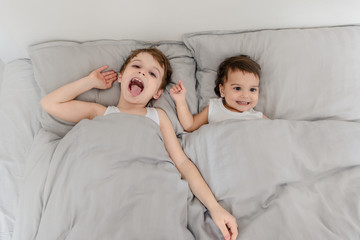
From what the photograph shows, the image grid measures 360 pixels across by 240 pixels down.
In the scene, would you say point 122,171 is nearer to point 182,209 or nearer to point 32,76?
point 182,209

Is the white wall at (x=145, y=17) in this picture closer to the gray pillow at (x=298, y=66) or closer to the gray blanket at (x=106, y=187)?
the gray pillow at (x=298, y=66)

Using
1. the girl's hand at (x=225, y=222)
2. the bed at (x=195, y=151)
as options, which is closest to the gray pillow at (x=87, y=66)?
the bed at (x=195, y=151)

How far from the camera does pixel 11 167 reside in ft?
3.15

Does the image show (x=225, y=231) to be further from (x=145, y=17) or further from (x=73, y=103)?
(x=145, y=17)

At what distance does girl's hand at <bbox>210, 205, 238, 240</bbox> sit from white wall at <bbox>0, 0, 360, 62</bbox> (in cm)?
80

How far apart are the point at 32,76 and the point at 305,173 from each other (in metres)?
1.19

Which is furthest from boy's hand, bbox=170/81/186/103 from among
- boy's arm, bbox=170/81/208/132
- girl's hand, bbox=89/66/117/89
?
girl's hand, bbox=89/66/117/89

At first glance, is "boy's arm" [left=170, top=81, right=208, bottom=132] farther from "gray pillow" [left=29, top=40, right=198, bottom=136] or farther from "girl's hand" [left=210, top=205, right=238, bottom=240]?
"girl's hand" [left=210, top=205, right=238, bottom=240]

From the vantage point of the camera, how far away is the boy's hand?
1069 mm

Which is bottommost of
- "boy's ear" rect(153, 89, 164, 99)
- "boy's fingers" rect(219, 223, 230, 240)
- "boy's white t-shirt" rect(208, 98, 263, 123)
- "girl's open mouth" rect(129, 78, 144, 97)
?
"boy's fingers" rect(219, 223, 230, 240)

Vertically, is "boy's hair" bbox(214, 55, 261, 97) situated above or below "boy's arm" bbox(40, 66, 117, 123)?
above

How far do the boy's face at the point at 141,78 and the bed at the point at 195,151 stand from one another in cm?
10

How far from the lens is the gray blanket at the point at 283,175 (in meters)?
0.77

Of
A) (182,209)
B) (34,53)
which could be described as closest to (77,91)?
(34,53)
